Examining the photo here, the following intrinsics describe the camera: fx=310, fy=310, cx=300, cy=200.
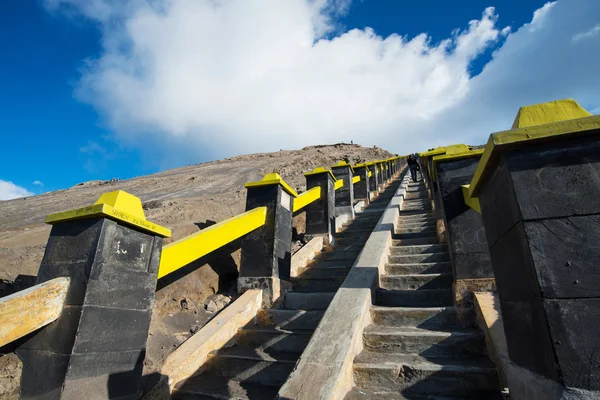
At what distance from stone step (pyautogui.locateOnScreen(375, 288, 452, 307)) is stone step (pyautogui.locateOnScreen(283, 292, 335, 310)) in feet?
2.48

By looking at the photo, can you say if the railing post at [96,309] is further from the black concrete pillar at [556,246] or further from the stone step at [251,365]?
the black concrete pillar at [556,246]

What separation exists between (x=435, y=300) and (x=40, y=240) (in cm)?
778

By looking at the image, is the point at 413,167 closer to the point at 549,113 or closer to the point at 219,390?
the point at 549,113

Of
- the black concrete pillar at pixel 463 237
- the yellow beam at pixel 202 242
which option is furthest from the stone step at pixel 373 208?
the yellow beam at pixel 202 242

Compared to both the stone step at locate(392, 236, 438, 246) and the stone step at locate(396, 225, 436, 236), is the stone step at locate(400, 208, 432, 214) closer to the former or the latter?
the stone step at locate(396, 225, 436, 236)

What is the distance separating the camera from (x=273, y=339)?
396 cm

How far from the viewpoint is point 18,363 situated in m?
3.00

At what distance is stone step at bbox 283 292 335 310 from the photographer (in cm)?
461

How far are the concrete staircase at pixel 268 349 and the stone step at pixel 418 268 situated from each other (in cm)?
85

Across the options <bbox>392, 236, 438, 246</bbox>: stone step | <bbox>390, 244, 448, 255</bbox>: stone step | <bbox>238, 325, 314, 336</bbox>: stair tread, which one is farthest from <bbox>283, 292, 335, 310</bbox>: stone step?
<bbox>392, 236, 438, 246</bbox>: stone step

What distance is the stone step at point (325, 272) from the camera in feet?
18.5

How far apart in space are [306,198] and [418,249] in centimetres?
278

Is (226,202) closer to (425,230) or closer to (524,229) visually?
(425,230)

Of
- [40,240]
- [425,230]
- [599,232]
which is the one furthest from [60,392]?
[425,230]
